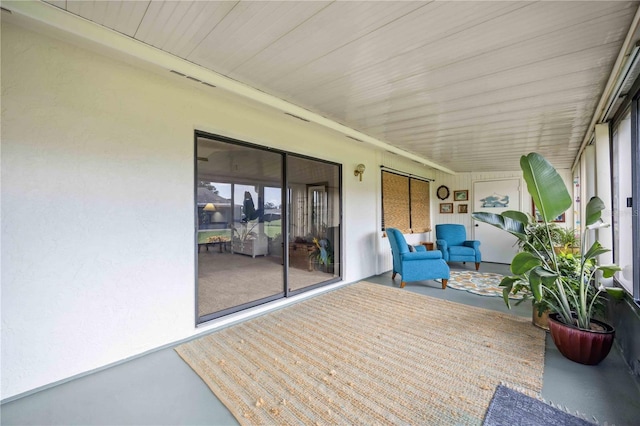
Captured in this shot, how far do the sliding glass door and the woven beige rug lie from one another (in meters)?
0.74

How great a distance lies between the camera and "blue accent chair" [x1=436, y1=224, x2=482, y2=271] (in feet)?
19.3

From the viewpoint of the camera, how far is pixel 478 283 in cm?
470

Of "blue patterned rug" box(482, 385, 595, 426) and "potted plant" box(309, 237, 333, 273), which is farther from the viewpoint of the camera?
"potted plant" box(309, 237, 333, 273)

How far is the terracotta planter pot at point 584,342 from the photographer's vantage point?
2.10m

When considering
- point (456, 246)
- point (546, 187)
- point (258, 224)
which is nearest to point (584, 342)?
point (546, 187)

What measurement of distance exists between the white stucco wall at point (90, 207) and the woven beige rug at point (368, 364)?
26.1 inches

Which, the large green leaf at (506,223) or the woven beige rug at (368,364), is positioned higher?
the large green leaf at (506,223)

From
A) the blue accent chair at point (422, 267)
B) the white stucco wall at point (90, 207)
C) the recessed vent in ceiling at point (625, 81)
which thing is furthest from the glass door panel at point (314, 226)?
the recessed vent in ceiling at point (625, 81)

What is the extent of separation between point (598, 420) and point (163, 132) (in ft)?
12.6

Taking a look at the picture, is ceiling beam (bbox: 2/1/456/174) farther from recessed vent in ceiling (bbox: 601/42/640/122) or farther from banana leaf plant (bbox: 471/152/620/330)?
recessed vent in ceiling (bbox: 601/42/640/122)

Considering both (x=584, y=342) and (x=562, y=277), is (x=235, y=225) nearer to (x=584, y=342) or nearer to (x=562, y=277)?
(x=562, y=277)

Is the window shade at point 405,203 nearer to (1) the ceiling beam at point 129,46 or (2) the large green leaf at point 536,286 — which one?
(1) the ceiling beam at point 129,46

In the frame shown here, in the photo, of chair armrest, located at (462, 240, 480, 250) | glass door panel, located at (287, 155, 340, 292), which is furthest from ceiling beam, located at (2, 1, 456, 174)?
chair armrest, located at (462, 240, 480, 250)

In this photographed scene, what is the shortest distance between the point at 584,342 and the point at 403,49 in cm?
271
